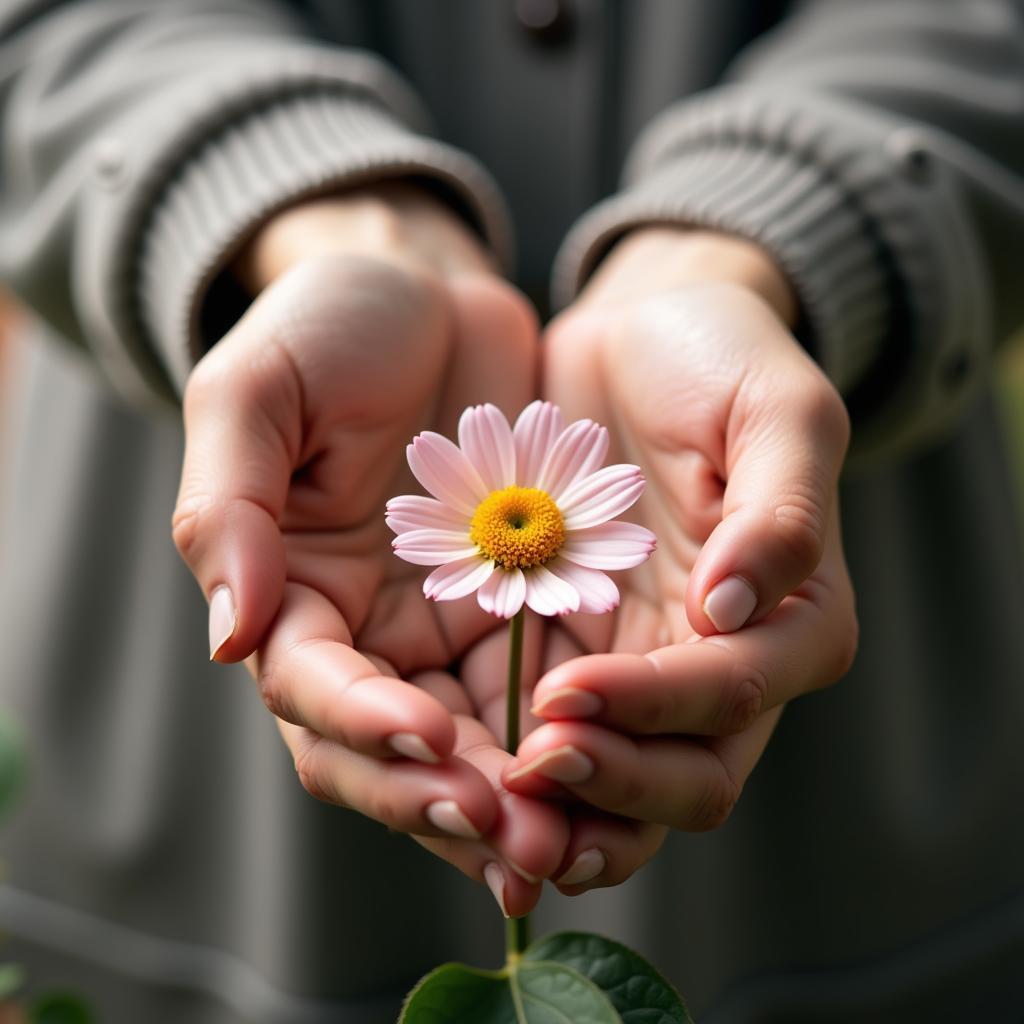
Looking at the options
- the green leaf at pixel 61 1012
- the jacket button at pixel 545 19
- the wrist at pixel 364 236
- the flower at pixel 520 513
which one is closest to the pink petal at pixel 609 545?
the flower at pixel 520 513

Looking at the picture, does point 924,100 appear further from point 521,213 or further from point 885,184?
point 521,213

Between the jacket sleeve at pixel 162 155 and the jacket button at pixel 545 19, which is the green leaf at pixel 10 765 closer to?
the jacket sleeve at pixel 162 155

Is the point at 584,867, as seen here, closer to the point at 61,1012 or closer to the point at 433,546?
the point at 433,546

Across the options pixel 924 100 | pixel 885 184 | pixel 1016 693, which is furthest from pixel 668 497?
pixel 1016 693

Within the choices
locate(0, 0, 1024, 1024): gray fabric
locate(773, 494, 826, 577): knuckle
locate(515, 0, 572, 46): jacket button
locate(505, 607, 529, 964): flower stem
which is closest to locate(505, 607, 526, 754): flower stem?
locate(505, 607, 529, 964): flower stem

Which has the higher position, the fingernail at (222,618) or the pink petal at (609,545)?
the pink petal at (609,545)

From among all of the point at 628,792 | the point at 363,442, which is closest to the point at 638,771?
the point at 628,792

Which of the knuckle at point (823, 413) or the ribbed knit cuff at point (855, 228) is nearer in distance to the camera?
the knuckle at point (823, 413)
